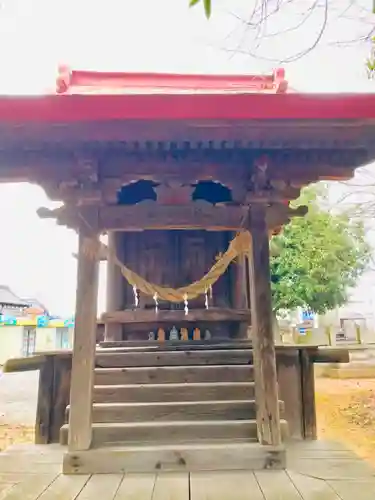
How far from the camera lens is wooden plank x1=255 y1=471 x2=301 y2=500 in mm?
2514

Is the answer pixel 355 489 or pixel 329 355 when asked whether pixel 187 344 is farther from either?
pixel 355 489

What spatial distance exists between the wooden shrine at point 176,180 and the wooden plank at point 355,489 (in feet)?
1.46

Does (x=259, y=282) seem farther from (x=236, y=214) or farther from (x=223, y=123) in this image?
(x=223, y=123)

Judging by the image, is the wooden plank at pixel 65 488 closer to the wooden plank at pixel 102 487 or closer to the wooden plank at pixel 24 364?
the wooden plank at pixel 102 487

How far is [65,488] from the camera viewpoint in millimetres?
2707

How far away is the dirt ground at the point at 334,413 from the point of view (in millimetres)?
6891

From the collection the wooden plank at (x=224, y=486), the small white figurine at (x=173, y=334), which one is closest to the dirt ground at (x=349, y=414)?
the small white figurine at (x=173, y=334)

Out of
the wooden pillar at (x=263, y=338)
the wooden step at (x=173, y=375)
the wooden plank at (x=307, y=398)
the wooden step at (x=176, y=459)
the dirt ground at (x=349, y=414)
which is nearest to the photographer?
the wooden step at (x=176, y=459)

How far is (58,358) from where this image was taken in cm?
424

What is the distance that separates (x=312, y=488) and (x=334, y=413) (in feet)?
21.4

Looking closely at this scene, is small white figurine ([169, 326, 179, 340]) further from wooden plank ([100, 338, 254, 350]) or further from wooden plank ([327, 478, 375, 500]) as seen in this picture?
wooden plank ([327, 478, 375, 500])

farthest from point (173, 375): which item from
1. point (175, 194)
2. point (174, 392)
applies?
point (175, 194)

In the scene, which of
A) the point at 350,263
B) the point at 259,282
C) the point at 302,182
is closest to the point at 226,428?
the point at 259,282

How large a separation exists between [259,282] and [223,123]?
1.27 meters
